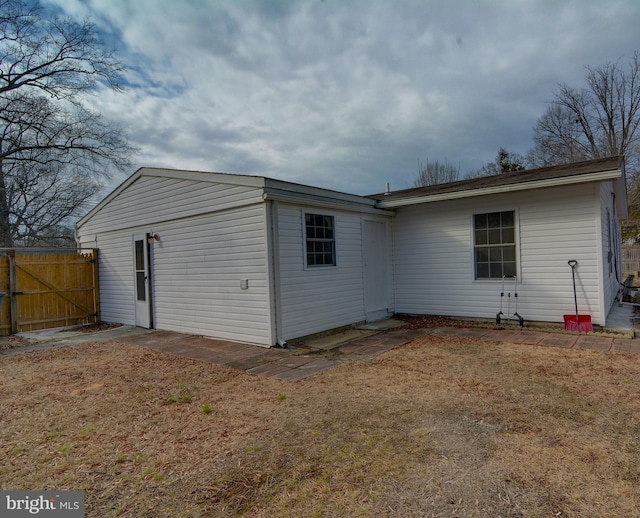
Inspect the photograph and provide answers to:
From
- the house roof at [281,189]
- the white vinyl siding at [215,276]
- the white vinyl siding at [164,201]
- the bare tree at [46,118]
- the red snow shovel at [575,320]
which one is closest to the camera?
the house roof at [281,189]

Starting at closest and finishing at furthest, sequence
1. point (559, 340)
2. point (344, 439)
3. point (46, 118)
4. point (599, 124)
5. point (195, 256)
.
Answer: point (344, 439) < point (559, 340) < point (195, 256) < point (46, 118) < point (599, 124)

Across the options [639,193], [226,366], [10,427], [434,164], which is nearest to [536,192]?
[226,366]

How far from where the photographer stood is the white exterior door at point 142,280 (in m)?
8.70

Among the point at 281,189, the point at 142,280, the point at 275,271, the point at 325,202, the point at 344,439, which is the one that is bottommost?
the point at 344,439

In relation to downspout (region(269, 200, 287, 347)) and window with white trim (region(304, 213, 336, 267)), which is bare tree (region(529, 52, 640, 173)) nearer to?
window with white trim (region(304, 213, 336, 267))

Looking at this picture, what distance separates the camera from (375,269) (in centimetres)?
866

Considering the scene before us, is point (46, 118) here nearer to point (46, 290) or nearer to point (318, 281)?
point (46, 290)

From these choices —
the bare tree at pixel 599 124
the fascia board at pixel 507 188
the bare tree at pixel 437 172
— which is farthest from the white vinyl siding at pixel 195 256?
the bare tree at pixel 599 124

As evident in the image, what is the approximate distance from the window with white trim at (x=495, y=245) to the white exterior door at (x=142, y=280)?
23.8ft

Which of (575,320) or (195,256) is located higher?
(195,256)

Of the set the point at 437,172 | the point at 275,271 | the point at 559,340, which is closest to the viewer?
the point at 559,340

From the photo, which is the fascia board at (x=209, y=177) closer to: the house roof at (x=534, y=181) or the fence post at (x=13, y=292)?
the house roof at (x=534, y=181)

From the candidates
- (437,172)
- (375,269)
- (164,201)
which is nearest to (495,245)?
(375,269)

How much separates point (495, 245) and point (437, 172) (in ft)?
55.6
